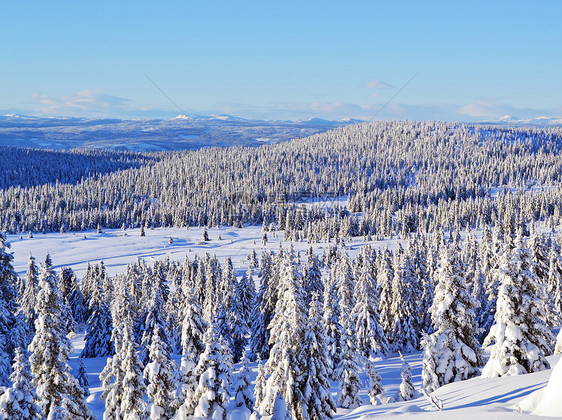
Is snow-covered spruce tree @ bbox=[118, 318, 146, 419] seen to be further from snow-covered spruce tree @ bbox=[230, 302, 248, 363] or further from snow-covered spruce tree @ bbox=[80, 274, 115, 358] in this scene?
snow-covered spruce tree @ bbox=[80, 274, 115, 358]

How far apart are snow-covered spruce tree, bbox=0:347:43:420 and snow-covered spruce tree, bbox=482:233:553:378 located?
21.4m

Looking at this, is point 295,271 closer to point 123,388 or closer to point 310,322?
point 310,322

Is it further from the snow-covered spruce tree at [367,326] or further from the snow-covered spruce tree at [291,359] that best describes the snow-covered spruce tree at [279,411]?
the snow-covered spruce tree at [367,326]

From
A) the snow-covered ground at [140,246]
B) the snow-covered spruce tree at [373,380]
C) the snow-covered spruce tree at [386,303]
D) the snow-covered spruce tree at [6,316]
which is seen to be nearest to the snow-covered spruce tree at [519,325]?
the snow-covered spruce tree at [373,380]

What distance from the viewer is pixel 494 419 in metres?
9.63

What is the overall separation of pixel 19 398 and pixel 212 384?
27.7ft

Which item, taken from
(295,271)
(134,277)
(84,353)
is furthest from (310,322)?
(134,277)

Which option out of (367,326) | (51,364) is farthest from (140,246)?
(51,364)

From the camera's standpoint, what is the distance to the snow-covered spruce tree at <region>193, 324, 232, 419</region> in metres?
17.0

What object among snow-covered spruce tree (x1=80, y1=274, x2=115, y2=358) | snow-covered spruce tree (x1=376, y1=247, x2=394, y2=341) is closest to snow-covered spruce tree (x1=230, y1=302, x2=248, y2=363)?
snow-covered spruce tree (x1=80, y1=274, x2=115, y2=358)

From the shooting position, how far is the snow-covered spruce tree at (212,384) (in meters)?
17.0

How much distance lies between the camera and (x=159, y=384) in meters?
21.0

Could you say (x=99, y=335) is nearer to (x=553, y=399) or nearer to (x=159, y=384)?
(x=159, y=384)

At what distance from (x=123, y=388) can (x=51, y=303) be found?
5896 mm
